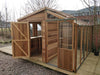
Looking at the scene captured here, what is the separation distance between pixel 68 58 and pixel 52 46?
1.44 m

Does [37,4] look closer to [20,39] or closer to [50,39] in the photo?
[20,39]

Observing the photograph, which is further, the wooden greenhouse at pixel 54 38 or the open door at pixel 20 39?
the open door at pixel 20 39

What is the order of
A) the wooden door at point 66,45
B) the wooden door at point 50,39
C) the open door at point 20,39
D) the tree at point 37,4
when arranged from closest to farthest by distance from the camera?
the wooden door at point 66,45
the wooden door at point 50,39
the open door at point 20,39
the tree at point 37,4

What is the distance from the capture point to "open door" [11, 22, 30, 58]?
4.33 metres

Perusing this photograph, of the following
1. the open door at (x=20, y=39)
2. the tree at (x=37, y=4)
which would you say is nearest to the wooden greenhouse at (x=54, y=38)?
the open door at (x=20, y=39)

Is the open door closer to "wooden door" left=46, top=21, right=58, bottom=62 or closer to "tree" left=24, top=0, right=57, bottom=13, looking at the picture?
"wooden door" left=46, top=21, right=58, bottom=62

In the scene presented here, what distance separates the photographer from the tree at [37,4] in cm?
1254

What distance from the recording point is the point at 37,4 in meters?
12.7

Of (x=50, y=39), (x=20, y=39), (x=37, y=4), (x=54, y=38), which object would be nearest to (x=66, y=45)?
(x=50, y=39)

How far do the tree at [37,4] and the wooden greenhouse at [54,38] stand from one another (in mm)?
8639

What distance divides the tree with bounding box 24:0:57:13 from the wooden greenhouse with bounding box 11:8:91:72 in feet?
28.3

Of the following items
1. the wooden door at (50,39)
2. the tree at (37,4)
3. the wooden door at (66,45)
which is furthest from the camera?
the tree at (37,4)

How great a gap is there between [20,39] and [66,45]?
8.08 ft

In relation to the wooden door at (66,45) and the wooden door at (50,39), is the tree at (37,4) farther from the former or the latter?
the wooden door at (66,45)
